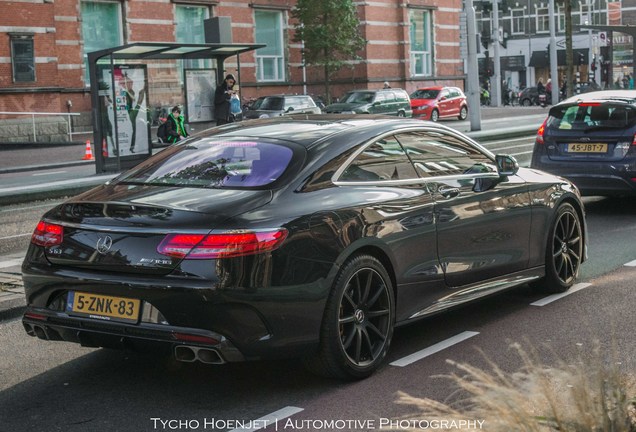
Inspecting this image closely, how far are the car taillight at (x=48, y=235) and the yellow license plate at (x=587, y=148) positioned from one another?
8.39 m

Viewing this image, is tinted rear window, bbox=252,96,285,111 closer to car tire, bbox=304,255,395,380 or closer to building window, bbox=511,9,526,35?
car tire, bbox=304,255,395,380

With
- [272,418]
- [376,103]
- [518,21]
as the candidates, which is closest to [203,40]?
[376,103]

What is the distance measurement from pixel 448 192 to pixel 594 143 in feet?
21.3

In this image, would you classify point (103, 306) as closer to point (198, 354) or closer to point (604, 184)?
point (198, 354)

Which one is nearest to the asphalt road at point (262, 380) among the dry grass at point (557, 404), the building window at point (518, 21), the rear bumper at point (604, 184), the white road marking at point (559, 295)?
the white road marking at point (559, 295)

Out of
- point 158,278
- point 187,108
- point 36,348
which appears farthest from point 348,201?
point 187,108

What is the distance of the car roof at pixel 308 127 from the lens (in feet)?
20.0

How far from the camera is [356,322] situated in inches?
223

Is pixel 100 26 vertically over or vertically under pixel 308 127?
over

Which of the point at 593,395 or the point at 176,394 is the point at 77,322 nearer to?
the point at 176,394

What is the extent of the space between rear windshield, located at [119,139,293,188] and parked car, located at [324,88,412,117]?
1280 inches

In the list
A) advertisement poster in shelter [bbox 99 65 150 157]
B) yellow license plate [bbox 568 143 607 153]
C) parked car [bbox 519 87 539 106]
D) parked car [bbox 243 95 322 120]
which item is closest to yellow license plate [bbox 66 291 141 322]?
yellow license plate [bbox 568 143 607 153]

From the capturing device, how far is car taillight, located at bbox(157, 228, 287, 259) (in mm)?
5098

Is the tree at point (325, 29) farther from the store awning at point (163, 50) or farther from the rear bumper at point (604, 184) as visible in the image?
the rear bumper at point (604, 184)
